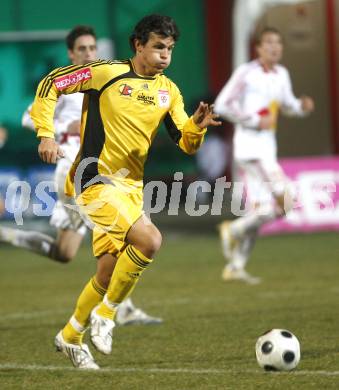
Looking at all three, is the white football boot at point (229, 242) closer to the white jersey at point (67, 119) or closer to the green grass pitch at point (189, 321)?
the green grass pitch at point (189, 321)

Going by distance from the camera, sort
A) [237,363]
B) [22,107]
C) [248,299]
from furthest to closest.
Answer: [22,107] → [248,299] → [237,363]

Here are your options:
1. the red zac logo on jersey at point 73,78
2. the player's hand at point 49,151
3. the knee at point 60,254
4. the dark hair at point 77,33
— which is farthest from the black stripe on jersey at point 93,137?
the knee at point 60,254

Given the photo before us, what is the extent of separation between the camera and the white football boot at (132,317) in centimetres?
948

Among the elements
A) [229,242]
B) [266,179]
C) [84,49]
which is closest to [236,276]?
[229,242]

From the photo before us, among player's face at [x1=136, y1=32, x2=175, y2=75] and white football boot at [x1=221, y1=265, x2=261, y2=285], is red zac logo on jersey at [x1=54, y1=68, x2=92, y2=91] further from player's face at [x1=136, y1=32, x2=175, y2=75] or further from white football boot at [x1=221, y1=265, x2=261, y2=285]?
white football boot at [x1=221, y1=265, x2=261, y2=285]

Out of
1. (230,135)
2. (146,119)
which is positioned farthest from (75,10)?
(146,119)

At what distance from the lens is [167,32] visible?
295 inches

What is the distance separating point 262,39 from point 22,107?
25.3 feet

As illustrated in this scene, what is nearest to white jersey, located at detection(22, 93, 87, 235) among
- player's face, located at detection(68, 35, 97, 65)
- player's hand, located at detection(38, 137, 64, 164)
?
player's face, located at detection(68, 35, 97, 65)

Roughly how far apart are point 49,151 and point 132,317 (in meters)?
2.64

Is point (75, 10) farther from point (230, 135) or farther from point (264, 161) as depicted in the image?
point (264, 161)

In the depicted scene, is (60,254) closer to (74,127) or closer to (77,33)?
(74,127)

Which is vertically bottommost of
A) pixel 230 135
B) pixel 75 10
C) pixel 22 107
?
pixel 230 135

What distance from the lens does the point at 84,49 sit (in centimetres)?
977
